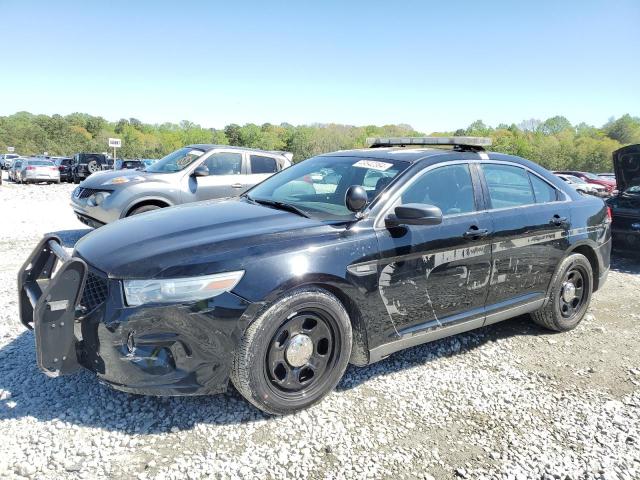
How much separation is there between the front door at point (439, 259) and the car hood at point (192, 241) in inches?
21.4

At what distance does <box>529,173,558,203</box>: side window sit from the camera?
4242mm

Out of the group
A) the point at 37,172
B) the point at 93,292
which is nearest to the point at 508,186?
the point at 93,292

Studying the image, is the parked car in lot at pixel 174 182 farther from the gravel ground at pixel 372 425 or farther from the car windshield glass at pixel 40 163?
the car windshield glass at pixel 40 163

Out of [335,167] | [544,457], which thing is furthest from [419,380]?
[335,167]

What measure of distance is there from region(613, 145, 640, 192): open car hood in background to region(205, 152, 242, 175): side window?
20.1 feet

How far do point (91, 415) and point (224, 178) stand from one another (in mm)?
5721

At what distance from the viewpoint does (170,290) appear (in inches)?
100

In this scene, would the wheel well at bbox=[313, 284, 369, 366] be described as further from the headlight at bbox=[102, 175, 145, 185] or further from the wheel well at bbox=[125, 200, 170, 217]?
the headlight at bbox=[102, 175, 145, 185]

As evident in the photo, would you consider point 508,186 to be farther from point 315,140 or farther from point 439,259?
point 315,140

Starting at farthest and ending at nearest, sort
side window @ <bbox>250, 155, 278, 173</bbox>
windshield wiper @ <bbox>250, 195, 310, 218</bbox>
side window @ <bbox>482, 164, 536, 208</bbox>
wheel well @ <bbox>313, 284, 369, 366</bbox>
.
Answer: side window @ <bbox>250, 155, 278, 173</bbox>
side window @ <bbox>482, 164, 536, 208</bbox>
windshield wiper @ <bbox>250, 195, 310, 218</bbox>
wheel well @ <bbox>313, 284, 369, 366</bbox>

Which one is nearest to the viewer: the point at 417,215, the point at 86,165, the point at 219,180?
the point at 417,215

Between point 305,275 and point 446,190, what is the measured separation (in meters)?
1.45

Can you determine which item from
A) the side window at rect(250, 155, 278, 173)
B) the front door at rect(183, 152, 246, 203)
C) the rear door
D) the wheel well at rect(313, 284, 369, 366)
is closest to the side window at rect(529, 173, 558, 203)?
the rear door

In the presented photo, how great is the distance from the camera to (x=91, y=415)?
2795 millimetres
